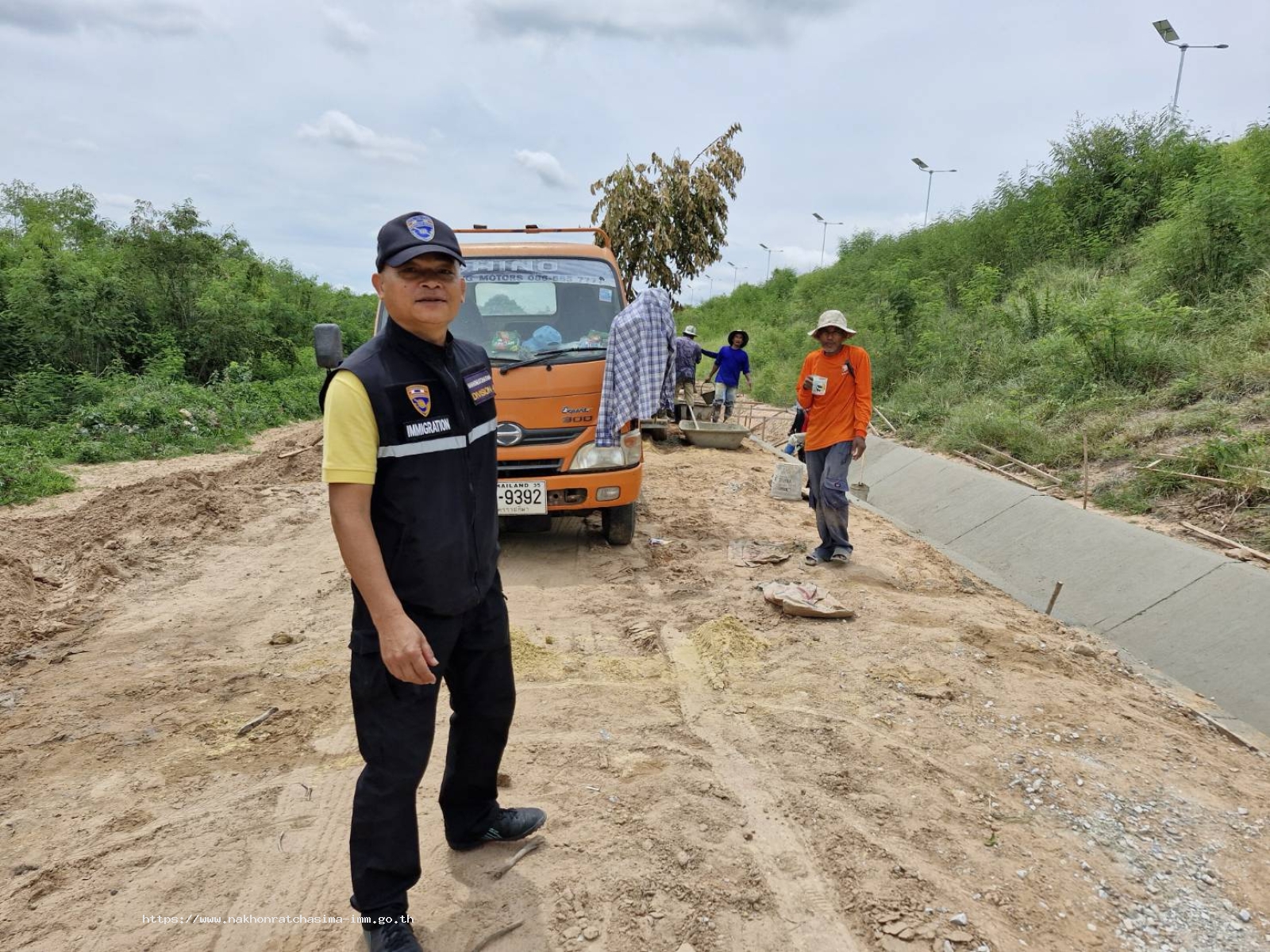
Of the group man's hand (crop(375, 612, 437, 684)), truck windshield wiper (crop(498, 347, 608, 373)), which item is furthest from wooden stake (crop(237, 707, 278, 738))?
truck windshield wiper (crop(498, 347, 608, 373))

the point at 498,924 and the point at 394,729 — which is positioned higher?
the point at 394,729

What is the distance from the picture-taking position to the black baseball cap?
192 centimetres

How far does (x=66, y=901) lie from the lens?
2359mm

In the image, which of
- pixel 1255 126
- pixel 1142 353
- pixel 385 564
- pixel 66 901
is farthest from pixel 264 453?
pixel 1255 126

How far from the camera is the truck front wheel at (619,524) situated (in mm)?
5930

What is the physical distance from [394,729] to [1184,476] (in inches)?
250

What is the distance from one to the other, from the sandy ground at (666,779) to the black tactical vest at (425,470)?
1.07 m

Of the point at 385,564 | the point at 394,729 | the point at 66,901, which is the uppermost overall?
the point at 385,564

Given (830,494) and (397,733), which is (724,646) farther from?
(397,733)

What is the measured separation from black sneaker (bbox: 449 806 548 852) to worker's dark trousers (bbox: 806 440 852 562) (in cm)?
368

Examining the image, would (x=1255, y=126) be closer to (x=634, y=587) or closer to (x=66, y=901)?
(x=634, y=587)

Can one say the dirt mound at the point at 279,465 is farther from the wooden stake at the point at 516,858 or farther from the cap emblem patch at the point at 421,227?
the cap emblem patch at the point at 421,227

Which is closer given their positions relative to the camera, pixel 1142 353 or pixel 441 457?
pixel 441 457

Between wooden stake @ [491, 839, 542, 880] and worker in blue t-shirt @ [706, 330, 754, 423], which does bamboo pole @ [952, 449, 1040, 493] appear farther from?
wooden stake @ [491, 839, 542, 880]
